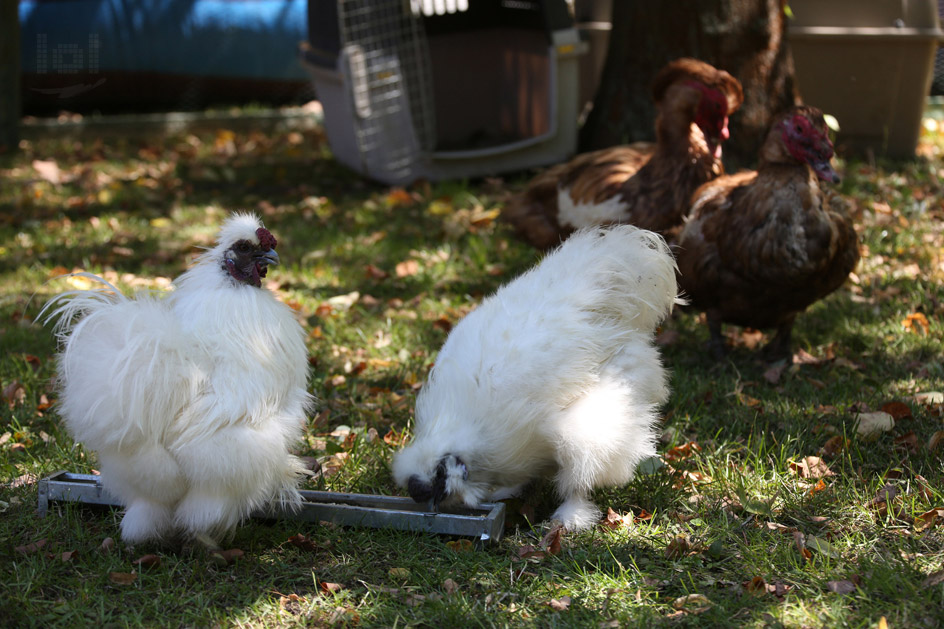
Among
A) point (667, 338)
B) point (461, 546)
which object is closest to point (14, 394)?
point (461, 546)

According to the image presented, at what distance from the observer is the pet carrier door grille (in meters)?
6.92

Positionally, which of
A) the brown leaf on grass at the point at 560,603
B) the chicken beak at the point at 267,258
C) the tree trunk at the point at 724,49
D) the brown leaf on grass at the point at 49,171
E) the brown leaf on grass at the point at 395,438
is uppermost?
the tree trunk at the point at 724,49

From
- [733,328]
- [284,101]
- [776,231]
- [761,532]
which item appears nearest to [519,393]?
[761,532]

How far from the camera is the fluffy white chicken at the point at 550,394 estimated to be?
2.98m

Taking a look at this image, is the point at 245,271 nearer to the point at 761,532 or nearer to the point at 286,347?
the point at 286,347

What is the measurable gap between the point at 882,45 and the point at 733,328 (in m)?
3.74

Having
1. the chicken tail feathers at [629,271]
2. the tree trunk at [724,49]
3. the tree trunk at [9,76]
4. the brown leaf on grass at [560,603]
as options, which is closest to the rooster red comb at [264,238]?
the chicken tail feathers at [629,271]

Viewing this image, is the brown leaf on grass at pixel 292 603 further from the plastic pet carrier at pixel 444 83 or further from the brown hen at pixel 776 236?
the plastic pet carrier at pixel 444 83

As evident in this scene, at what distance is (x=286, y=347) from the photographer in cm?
296

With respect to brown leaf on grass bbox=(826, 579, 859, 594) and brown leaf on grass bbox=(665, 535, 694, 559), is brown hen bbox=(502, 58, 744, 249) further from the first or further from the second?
brown leaf on grass bbox=(826, 579, 859, 594)

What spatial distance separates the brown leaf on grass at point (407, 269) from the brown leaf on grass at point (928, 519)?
11.4 ft

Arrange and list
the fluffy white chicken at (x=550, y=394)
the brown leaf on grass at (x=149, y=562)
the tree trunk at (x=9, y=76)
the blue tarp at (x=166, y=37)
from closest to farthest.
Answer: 1. the brown leaf on grass at (x=149, y=562)
2. the fluffy white chicken at (x=550, y=394)
3. the tree trunk at (x=9, y=76)
4. the blue tarp at (x=166, y=37)

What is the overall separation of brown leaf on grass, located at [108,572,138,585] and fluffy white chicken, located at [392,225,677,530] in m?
0.93

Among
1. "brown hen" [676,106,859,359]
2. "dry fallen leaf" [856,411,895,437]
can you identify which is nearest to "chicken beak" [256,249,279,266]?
"brown hen" [676,106,859,359]
